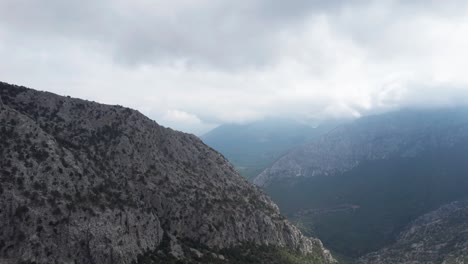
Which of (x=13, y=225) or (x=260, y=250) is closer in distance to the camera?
(x=13, y=225)

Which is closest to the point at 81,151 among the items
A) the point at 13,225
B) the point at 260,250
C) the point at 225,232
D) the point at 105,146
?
the point at 105,146

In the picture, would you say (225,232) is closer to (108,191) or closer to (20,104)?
(108,191)

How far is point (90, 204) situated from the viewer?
146625 mm

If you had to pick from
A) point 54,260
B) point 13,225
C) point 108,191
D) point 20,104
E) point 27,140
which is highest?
point 20,104

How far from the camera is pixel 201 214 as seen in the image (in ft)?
625

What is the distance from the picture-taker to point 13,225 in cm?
12594

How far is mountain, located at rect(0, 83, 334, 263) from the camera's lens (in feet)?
427

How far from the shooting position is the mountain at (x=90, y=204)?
130 metres

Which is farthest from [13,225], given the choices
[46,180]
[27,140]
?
[27,140]

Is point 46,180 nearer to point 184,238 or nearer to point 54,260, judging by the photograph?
point 54,260

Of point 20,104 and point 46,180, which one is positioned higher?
point 20,104

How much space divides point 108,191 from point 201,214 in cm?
4653

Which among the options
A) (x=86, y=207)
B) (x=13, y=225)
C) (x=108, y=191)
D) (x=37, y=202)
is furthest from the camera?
(x=108, y=191)

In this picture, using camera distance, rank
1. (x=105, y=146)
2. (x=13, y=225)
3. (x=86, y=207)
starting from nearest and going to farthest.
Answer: (x=13, y=225) < (x=86, y=207) < (x=105, y=146)
